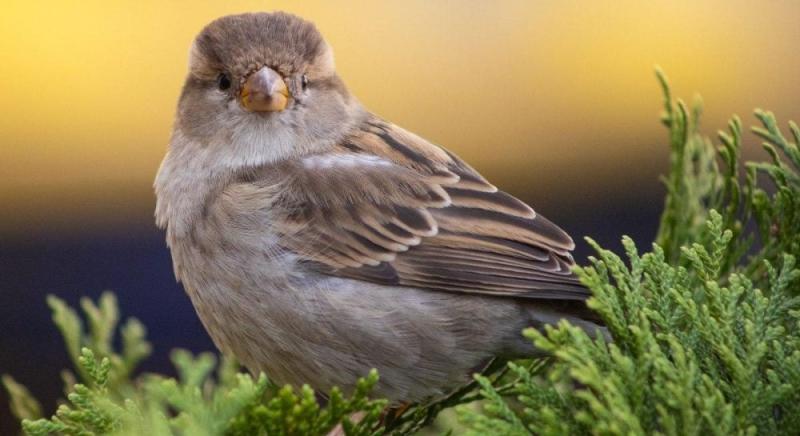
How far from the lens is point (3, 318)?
4422 mm

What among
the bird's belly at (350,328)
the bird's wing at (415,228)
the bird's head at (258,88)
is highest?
the bird's head at (258,88)

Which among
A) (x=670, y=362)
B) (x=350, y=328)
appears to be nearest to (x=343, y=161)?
(x=350, y=328)

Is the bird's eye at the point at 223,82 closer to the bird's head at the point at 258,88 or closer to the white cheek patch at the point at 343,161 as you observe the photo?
the bird's head at the point at 258,88

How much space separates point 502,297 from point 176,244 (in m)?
0.75

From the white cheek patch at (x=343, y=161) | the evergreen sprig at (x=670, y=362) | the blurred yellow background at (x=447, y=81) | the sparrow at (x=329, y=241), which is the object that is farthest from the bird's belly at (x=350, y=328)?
the blurred yellow background at (x=447, y=81)

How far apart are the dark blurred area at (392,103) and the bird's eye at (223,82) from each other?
2244mm

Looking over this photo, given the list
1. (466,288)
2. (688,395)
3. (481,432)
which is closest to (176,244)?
(466,288)

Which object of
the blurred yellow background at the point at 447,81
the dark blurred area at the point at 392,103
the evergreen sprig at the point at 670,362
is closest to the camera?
the evergreen sprig at the point at 670,362

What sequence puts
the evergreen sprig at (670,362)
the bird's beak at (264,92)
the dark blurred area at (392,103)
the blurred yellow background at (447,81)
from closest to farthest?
1. the evergreen sprig at (670,362)
2. the bird's beak at (264,92)
3. the dark blurred area at (392,103)
4. the blurred yellow background at (447,81)

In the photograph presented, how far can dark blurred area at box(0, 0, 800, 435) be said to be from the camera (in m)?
4.54

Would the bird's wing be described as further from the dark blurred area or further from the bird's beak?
the dark blurred area

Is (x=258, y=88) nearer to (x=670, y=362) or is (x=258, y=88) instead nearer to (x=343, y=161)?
(x=343, y=161)

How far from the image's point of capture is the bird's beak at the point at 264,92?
2.24 meters

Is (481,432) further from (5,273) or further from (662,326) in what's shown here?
(5,273)
